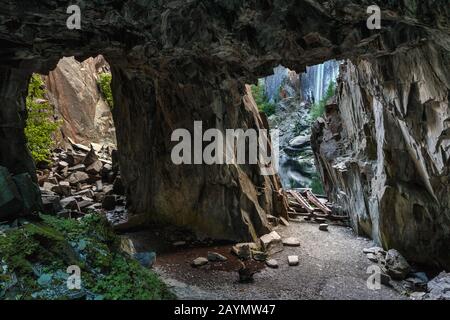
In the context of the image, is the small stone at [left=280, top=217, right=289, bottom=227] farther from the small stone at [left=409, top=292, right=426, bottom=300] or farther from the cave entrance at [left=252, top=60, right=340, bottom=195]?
the cave entrance at [left=252, top=60, right=340, bottom=195]

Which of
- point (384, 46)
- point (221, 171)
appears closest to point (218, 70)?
point (221, 171)

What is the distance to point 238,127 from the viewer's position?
1512 cm

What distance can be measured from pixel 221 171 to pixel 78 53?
273 inches

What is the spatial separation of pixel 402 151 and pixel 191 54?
27.3 ft

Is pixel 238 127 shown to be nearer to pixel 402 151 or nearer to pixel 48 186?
pixel 402 151

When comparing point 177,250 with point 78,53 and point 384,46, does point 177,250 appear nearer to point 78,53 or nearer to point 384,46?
point 78,53

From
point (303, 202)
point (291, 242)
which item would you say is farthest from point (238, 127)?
point (303, 202)

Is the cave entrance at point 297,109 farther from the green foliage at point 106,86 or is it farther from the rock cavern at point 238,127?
the rock cavern at point 238,127

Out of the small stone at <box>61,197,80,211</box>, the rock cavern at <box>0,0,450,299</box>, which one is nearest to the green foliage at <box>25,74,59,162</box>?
the rock cavern at <box>0,0,450,299</box>

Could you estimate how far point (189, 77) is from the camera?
519 inches

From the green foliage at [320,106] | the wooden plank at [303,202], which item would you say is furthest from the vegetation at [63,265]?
the green foliage at [320,106]

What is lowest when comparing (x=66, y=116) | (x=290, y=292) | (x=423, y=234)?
(x=290, y=292)

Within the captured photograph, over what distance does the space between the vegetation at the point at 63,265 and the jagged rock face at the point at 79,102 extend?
18.2 m

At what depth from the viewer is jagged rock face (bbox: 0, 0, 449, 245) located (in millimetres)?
8031
